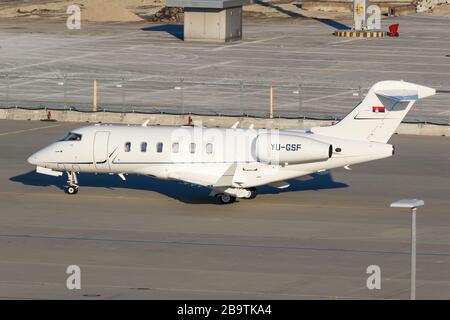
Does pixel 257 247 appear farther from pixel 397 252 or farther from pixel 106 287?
pixel 106 287

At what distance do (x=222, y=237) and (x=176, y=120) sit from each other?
80.4 ft

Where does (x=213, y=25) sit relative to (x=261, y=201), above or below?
above

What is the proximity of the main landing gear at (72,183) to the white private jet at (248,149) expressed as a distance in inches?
52.5

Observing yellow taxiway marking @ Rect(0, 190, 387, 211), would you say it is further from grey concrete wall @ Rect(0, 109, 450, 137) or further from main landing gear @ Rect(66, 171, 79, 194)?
grey concrete wall @ Rect(0, 109, 450, 137)

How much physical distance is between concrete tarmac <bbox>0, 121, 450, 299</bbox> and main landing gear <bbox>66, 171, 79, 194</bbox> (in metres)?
0.35

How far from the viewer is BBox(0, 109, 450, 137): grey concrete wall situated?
63.9 metres

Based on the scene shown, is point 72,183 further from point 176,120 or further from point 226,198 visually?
point 176,120

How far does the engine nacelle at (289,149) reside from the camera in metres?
45.5

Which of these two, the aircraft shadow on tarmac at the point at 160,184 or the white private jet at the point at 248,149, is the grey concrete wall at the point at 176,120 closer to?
the aircraft shadow on tarmac at the point at 160,184

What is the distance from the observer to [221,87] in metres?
78.5

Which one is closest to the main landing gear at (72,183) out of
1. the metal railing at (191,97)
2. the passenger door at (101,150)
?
the passenger door at (101,150)
